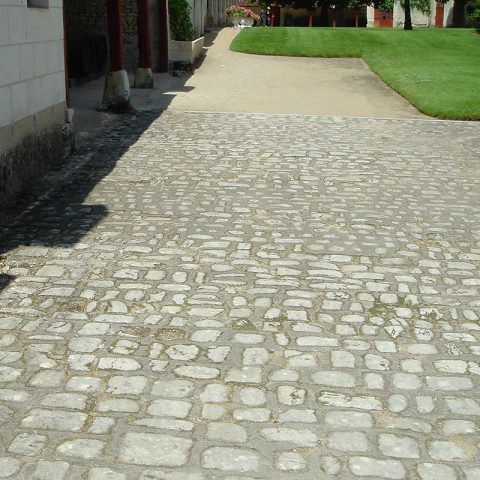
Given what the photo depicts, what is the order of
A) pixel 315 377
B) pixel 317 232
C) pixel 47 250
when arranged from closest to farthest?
pixel 315 377 → pixel 47 250 → pixel 317 232

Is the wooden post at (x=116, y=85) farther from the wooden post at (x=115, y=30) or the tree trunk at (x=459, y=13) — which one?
the tree trunk at (x=459, y=13)

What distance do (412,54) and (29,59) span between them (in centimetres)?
2097

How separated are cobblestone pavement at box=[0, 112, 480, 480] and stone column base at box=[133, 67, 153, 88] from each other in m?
8.60

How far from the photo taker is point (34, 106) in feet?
31.8

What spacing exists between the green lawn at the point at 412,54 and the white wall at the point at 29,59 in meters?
8.13

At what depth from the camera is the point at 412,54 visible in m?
28.1

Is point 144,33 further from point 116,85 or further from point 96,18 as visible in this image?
point 96,18

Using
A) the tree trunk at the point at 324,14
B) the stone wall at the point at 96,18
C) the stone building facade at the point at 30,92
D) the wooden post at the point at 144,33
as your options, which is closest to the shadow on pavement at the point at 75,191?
the stone building facade at the point at 30,92

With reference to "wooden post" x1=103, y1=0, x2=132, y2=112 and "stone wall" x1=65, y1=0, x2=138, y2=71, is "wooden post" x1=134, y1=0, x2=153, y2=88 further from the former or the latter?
"stone wall" x1=65, y1=0, x2=138, y2=71

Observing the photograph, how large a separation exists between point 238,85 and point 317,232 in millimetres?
12703

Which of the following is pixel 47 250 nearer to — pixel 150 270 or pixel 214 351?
pixel 150 270

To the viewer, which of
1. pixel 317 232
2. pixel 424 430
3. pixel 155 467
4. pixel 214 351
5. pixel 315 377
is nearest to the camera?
pixel 155 467

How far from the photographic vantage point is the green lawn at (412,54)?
17.3 m

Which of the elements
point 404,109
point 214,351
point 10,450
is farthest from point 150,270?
point 404,109
